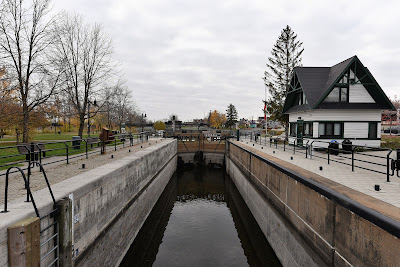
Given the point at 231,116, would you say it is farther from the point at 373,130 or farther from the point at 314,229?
the point at 314,229

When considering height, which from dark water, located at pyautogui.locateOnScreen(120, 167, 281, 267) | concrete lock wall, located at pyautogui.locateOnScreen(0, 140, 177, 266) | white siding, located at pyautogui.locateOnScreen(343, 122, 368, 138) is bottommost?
dark water, located at pyautogui.locateOnScreen(120, 167, 281, 267)

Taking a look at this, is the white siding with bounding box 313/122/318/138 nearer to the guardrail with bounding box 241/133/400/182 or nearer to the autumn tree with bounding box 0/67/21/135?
the guardrail with bounding box 241/133/400/182

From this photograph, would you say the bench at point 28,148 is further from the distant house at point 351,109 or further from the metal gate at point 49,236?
the distant house at point 351,109

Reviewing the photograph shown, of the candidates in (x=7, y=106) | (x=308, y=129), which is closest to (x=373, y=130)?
(x=308, y=129)

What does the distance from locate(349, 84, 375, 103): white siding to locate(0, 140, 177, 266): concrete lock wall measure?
1774cm

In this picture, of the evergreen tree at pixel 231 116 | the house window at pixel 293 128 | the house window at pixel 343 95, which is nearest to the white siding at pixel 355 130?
the house window at pixel 343 95

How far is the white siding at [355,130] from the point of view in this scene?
1939 centimetres

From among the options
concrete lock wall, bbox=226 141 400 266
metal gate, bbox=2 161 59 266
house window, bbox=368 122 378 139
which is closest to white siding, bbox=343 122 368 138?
house window, bbox=368 122 378 139

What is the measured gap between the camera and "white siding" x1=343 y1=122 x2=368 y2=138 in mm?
19391

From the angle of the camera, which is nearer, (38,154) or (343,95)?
(38,154)

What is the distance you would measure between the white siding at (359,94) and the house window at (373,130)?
6.27 feet

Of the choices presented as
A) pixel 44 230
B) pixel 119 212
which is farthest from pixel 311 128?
pixel 44 230

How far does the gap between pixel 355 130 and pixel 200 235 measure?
15.8 metres

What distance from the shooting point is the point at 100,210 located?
7691 mm
